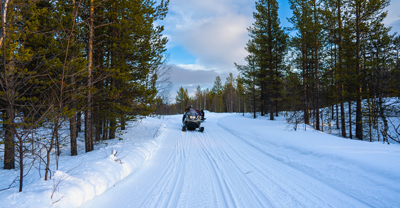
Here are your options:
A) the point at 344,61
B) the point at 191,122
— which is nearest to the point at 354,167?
the point at 191,122

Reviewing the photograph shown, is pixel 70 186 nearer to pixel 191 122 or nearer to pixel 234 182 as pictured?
pixel 234 182

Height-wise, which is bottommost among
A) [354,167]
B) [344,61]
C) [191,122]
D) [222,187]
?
[222,187]

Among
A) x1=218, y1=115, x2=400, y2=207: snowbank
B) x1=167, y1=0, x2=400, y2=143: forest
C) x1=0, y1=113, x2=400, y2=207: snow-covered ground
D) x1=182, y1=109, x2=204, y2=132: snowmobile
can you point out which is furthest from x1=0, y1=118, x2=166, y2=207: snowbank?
x1=167, y1=0, x2=400, y2=143: forest

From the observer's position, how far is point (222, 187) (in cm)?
367

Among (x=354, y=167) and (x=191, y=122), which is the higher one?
(x=191, y=122)

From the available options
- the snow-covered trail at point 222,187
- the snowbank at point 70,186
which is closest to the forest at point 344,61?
the snow-covered trail at point 222,187

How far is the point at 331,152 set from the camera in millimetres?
5387

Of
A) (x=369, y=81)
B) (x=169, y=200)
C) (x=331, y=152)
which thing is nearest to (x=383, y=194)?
(x=331, y=152)

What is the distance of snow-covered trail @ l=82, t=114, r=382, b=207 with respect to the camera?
3076 millimetres

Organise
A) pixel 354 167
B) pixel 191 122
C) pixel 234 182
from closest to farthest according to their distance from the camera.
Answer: pixel 234 182 → pixel 354 167 → pixel 191 122

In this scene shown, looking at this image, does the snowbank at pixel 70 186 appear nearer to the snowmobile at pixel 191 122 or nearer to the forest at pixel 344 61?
the snowmobile at pixel 191 122

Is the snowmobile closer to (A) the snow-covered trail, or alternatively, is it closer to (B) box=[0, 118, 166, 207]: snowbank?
(A) the snow-covered trail

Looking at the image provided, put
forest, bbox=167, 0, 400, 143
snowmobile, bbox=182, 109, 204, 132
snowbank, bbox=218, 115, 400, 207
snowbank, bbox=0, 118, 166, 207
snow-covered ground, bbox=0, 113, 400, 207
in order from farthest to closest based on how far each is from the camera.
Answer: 1. snowmobile, bbox=182, 109, 204, 132
2. forest, bbox=167, 0, 400, 143
3. snowbank, bbox=218, 115, 400, 207
4. snow-covered ground, bbox=0, 113, 400, 207
5. snowbank, bbox=0, 118, 166, 207

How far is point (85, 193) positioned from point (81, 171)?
3.46 ft
